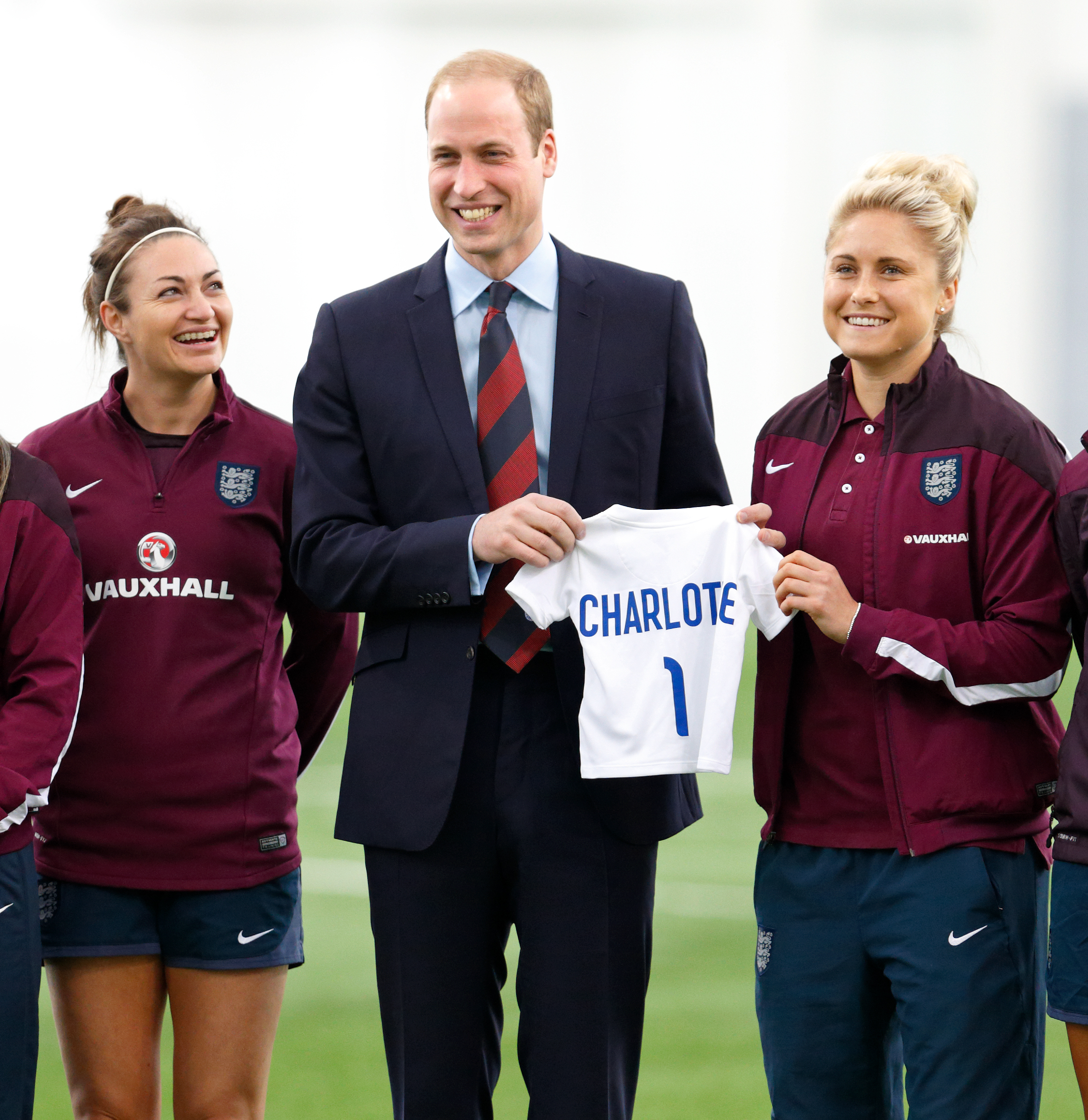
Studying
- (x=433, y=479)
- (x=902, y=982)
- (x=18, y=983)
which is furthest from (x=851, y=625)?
(x=18, y=983)

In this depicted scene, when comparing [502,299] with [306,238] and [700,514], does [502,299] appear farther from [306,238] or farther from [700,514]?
[306,238]

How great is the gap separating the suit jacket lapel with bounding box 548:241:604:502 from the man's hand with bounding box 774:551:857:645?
339 millimetres

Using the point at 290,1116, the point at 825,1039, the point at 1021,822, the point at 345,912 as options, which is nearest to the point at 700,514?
the point at 1021,822

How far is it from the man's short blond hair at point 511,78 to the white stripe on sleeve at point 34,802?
3.41 ft

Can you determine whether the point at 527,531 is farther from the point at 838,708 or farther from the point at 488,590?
the point at 838,708

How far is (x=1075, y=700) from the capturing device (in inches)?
80.7

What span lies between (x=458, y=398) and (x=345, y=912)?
3189 millimetres

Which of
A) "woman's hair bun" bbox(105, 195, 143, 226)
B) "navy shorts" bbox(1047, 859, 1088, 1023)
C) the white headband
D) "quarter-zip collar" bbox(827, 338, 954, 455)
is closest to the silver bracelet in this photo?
"quarter-zip collar" bbox(827, 338, 954, 455)

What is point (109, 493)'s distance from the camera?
242 cm

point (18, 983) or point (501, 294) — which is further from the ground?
point (501, 294)

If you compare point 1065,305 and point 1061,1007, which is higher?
point 1065,305

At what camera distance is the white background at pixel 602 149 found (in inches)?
352

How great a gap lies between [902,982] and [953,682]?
43cm

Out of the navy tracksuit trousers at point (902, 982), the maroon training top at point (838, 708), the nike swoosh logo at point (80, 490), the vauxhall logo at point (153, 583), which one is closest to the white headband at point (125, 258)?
the nike swoosh logo at point (80, 490)
